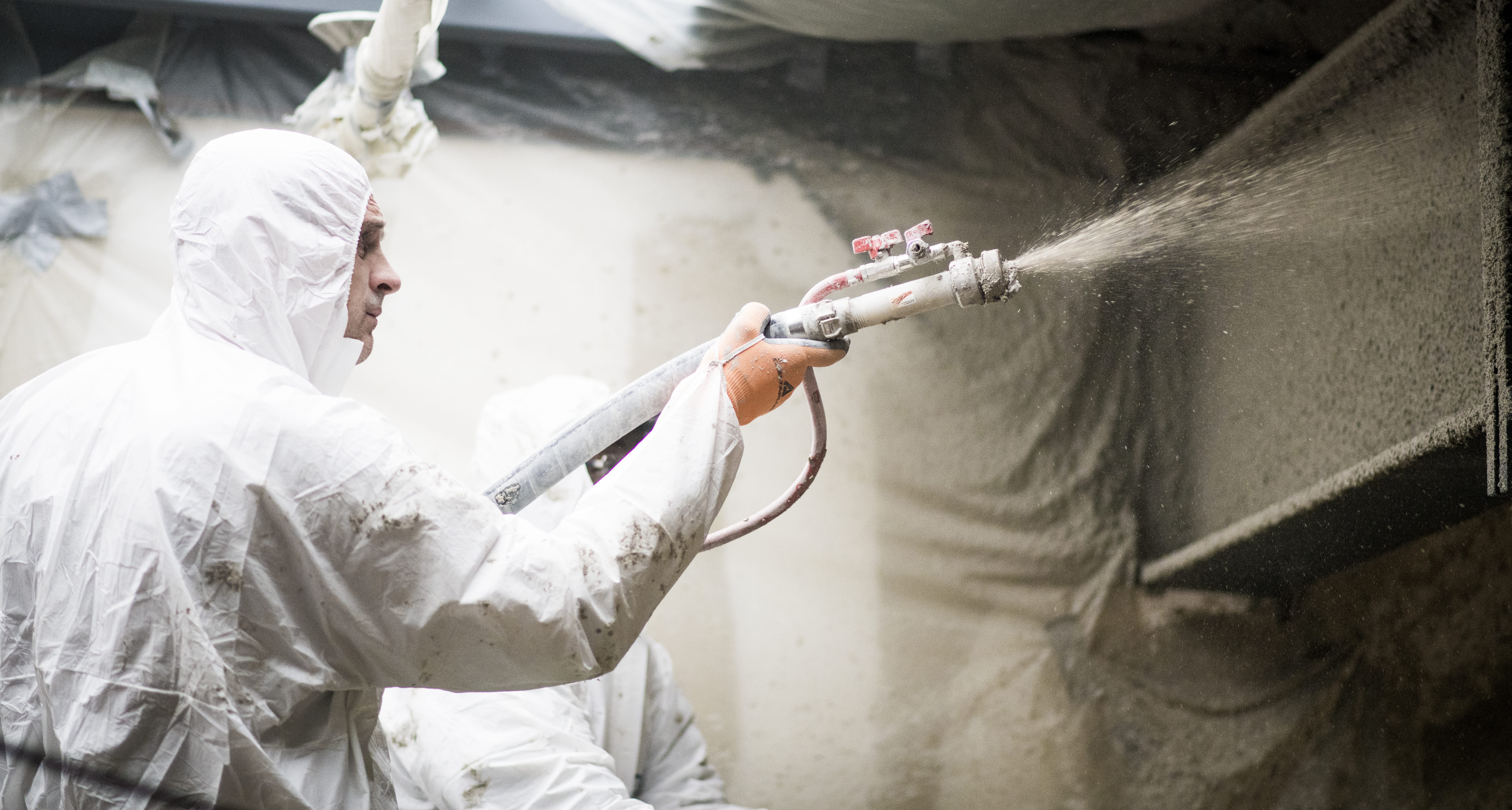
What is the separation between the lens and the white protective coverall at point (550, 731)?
127cm

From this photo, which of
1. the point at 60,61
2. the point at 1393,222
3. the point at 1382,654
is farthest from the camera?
the point at 60,61

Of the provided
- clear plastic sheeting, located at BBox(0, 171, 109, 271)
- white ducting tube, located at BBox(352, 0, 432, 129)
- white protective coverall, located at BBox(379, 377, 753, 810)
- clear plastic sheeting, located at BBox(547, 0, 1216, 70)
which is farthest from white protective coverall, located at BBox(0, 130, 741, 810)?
clear plastic sheeting, located at BBox(0, 171, 109, 271)

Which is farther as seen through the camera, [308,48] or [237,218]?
[308,48]

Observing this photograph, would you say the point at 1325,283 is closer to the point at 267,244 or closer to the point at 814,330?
the point at 814,330

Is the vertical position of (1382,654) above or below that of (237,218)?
below

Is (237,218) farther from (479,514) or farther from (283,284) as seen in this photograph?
(479,514)

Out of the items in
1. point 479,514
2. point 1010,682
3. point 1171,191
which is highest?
point 1171,191

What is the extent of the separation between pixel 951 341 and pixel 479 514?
1.39m

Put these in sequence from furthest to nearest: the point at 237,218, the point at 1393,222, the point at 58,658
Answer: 1. the point at 1393,222
2. the point at 237,218
3. the point at 58,658

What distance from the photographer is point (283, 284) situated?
0.88 meters

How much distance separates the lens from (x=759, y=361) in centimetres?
99

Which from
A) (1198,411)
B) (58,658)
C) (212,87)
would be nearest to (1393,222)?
(1198,411)

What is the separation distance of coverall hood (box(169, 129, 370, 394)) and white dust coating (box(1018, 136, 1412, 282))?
0.93 meters

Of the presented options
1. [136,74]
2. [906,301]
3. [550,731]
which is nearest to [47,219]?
[136,74]
